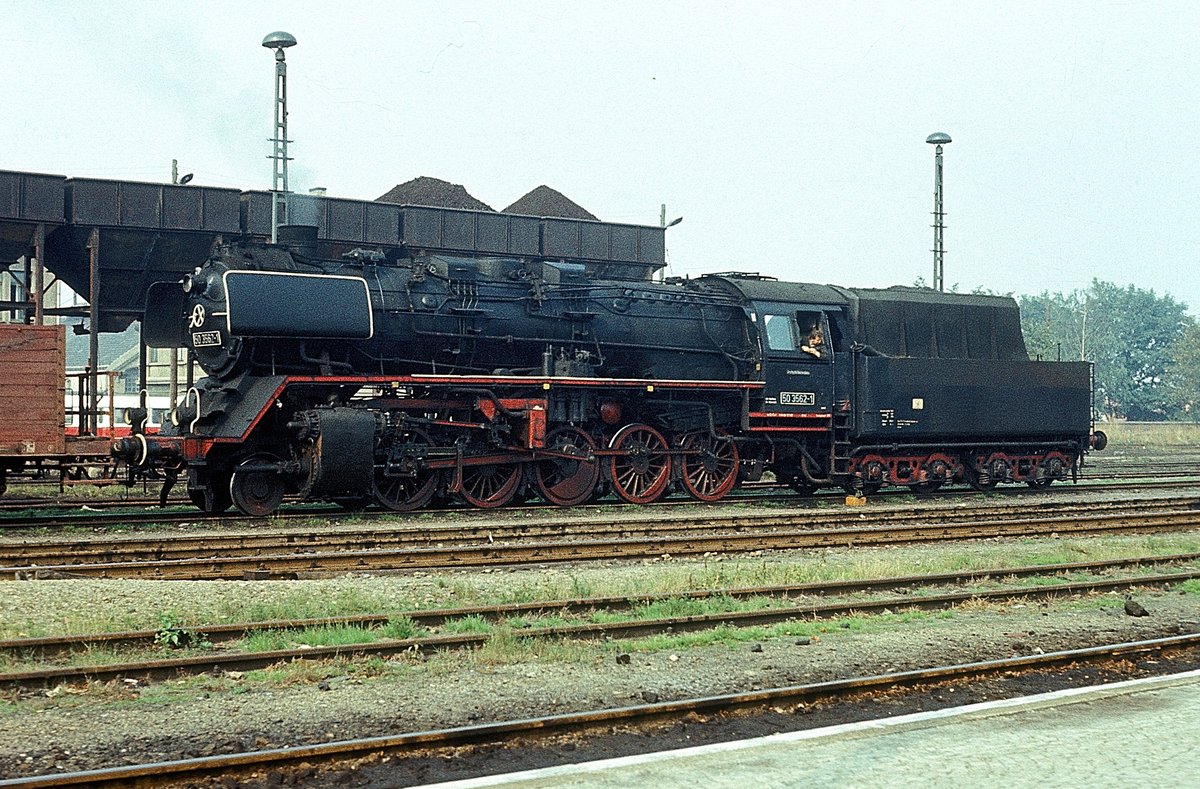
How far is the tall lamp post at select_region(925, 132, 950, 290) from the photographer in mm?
26594

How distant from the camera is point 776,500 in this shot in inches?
783

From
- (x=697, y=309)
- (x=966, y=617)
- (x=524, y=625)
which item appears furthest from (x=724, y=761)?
(x=697, y=309)

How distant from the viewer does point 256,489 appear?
51.0ft

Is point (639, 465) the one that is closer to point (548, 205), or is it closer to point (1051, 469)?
point (1051, 469)

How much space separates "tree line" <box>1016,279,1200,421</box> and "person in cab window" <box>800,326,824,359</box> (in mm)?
58666

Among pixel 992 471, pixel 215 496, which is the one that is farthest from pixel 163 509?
pixel 992 471

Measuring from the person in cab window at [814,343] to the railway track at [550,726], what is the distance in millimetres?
11374

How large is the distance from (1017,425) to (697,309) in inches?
266

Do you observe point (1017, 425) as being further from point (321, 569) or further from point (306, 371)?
point (321, 569)

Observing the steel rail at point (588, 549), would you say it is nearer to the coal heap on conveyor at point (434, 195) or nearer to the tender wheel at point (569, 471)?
the tender wheel at point (569, 471)

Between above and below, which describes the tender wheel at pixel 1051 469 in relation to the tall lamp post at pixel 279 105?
below

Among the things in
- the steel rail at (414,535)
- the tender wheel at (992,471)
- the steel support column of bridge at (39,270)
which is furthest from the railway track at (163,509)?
the steel support column of bridge at (39,270)

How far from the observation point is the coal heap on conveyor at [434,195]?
38.8m

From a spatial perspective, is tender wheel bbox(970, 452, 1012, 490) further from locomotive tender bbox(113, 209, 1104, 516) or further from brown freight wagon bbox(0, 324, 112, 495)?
brown freight wagon bbox(0, 324, 112, 495)
